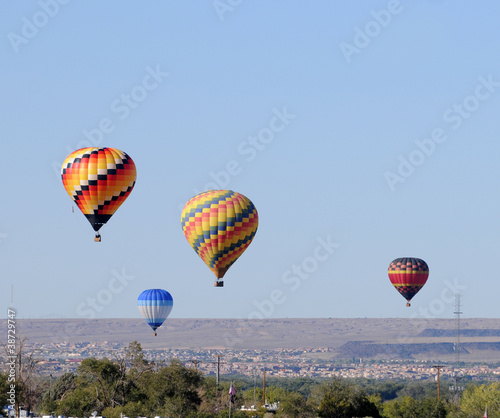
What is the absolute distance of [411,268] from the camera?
11175 cm

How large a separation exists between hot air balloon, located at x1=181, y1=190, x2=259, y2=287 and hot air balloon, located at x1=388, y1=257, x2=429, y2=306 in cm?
3770

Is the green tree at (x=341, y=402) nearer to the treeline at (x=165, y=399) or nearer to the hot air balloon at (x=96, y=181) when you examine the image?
the treeline at (x=165, y=399)

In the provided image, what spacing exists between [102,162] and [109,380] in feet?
105

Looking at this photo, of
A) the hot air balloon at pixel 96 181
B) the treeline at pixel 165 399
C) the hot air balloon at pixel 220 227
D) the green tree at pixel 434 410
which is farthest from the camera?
the green tree at pixel 434 410

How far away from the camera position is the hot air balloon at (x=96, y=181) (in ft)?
241

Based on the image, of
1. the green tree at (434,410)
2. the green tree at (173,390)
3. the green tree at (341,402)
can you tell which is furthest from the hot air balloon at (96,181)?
the green tree at (434,410)

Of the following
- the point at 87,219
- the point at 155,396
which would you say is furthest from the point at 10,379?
the point at 155,396

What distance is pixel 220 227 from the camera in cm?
7612

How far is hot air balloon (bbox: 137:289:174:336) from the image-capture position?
10925cm

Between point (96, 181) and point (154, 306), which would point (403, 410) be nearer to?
point (154, 306)

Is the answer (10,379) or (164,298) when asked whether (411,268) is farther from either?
(10,379)

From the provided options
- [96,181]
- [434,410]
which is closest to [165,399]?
[96,181]

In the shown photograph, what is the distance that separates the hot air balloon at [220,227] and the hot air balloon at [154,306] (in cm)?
3284

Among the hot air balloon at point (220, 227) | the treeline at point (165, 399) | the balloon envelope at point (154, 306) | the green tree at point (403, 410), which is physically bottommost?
the green tree at point (403, 410)
